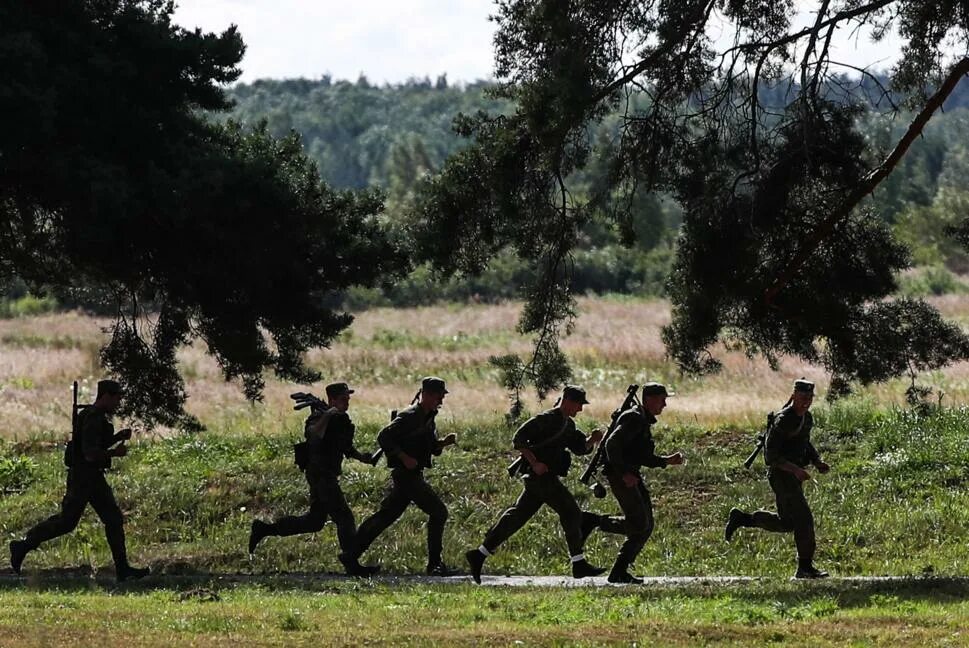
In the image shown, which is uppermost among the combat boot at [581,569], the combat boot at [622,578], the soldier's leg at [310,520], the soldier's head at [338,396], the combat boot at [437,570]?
the soldier's head at [338,396]

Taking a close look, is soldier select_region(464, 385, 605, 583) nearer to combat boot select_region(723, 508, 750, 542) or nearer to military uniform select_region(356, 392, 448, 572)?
military uniform select_region(356, 392, 448, 572)

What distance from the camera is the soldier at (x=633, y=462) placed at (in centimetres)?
1680

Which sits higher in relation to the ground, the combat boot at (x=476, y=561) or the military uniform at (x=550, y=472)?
the military uniform at (x=550, y=472)

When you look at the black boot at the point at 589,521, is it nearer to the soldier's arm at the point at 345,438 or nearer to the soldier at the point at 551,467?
the soldier at the point at 551,467

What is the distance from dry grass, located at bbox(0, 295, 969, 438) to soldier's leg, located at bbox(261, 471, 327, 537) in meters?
8.14

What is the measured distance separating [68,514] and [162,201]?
3799 millimetres

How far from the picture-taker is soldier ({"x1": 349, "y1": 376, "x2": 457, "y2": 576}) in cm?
1761

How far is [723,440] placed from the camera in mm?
26734

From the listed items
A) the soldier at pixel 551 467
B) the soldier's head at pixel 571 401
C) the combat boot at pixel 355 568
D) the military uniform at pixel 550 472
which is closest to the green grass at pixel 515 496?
the combat boot at pixel 355 568

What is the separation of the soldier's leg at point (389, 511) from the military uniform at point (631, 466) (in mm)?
2203

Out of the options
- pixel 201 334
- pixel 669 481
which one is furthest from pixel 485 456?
pixel 201 334

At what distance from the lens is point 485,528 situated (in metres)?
22.4

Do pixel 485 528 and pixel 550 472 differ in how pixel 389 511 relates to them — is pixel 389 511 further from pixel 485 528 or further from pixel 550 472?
pixel 485 528

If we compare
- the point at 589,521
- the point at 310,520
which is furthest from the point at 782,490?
the point at 310,520
